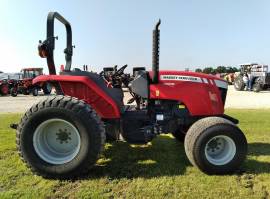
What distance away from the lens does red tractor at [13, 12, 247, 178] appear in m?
4.21

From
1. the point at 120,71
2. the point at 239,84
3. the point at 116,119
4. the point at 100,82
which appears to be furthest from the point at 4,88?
the point at 116,119

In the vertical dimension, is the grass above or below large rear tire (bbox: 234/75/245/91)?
below

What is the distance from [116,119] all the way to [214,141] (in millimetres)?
1399

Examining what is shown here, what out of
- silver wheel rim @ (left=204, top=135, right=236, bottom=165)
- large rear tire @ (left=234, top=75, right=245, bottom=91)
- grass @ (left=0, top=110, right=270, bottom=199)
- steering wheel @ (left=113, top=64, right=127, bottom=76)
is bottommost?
grass @ (left=0, top=110, right=270, bottom=199)

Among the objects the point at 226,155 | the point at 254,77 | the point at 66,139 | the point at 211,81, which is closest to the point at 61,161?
the point at 66,139

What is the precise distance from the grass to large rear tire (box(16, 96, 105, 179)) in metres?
0.15

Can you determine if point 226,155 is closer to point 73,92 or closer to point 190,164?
point 190,164

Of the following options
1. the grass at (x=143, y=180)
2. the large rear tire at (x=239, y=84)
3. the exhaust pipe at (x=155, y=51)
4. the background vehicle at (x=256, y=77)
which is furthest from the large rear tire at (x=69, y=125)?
the large rear tire at (x=239, y=84)

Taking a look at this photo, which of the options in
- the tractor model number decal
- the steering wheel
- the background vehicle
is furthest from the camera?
the background vehicle

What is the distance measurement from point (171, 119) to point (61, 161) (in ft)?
5.74

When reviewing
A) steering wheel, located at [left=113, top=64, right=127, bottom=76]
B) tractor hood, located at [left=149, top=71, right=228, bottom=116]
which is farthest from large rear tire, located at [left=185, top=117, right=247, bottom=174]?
steering wheel, located at [left=113, top=64, right=127, bottom=76]

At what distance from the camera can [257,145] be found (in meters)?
5.96

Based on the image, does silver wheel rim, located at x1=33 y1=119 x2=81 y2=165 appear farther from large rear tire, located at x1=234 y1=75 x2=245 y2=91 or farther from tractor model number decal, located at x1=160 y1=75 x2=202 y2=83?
large rear tire, located at x1=234 y1=75 x2=245 y2=91

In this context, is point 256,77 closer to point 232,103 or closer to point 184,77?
point 232,103
